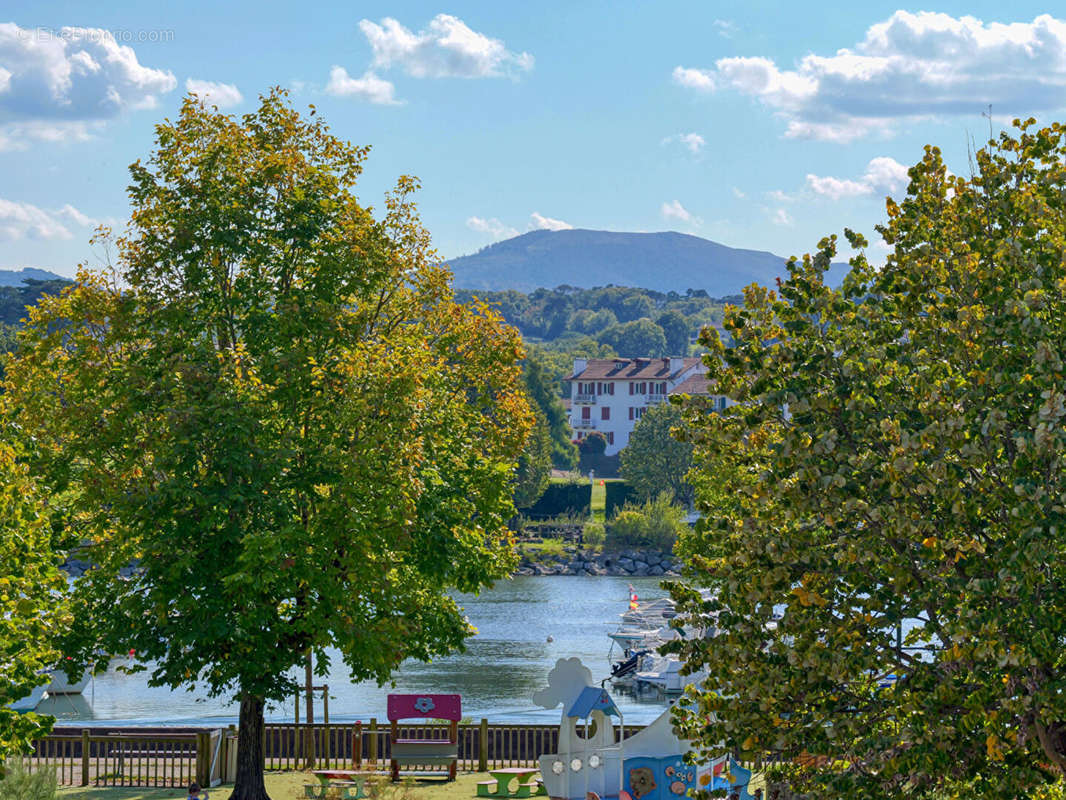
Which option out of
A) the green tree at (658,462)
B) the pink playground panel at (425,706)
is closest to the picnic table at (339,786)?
the pink playground panel at (425,706)

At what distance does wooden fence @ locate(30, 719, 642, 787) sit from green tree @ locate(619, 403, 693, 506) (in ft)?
237

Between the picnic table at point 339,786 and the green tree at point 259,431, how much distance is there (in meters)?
1.23

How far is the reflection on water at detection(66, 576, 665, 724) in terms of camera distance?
Result: 42469 mm


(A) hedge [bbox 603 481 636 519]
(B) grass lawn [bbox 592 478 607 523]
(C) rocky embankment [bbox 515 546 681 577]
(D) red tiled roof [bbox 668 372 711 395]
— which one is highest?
(D) red tiled roof [bbox 668 372 711 395]

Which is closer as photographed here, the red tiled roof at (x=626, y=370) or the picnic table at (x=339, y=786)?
the picnic table at (x=339, y=786)

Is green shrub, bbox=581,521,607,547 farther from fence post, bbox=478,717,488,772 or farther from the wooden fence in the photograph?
fence post, bbox=478,717,488,772

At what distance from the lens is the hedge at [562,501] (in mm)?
102438

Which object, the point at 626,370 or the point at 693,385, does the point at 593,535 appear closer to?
the point at 693,385

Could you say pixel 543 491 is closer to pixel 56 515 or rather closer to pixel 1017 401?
pixel 56 515

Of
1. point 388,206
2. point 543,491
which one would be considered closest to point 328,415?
point 388,206

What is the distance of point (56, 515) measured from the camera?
1938 centimetres

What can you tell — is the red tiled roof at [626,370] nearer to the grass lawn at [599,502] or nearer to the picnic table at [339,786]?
the grass lawn at [599,502]

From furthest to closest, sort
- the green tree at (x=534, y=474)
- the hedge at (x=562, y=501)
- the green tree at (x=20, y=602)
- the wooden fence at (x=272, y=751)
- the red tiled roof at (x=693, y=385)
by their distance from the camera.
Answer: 1. the red tiled roof at (x=693, y=385)
2. the hedge at (x=562, y=501)
3. the green tree at (x=534, y=474)
4. the wooden fence at (x=272, y=751)
5. the green tree at (x=20, y=602)

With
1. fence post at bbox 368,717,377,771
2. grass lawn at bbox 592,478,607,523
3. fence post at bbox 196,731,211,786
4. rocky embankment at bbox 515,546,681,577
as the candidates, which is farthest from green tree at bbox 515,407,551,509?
fence post at bbox 196,731,211,786
